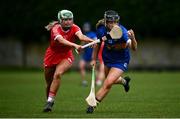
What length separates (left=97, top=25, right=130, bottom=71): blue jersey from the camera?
15602 millimetres

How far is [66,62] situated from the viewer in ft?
53.6

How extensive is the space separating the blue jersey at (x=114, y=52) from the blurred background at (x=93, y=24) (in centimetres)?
2827

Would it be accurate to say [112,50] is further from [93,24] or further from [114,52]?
[93,24]

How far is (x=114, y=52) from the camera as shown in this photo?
52.3ft

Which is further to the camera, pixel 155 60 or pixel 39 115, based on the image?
pixel 155 60

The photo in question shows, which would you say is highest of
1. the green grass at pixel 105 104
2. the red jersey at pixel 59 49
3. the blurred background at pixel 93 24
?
the red jersey at pixel 59 49

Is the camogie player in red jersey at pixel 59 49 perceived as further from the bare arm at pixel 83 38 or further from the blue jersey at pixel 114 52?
the blue jersey at pixel 114 52

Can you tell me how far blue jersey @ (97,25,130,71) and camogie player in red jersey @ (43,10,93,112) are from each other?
416mm

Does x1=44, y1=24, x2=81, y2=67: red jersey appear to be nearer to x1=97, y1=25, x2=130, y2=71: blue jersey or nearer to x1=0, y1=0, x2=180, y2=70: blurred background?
x1=97, y1=25, x2=130, y2=71: blue jersey

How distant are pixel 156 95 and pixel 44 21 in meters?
25.0

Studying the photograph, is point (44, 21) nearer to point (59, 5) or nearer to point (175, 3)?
point (59, 5)

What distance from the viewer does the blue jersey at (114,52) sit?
51.2ft

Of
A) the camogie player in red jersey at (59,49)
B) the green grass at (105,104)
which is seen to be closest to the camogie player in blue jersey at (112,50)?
the camogie player in red jersey at (59,49)

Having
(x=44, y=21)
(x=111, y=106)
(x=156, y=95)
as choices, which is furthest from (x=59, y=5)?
(x=111, y=106)
